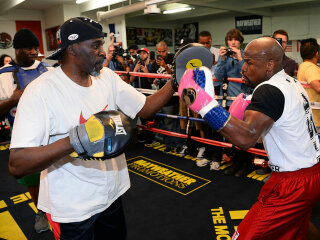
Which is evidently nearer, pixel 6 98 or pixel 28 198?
pixel 6 98

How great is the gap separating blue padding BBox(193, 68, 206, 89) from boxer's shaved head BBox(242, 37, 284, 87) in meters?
0.42

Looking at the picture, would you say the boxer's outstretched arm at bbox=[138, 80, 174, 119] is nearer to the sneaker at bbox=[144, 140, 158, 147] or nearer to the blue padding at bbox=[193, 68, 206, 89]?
the blue padding at bbox=[193, 68, 206, 89]

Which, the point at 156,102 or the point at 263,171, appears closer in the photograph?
the point at 156,102

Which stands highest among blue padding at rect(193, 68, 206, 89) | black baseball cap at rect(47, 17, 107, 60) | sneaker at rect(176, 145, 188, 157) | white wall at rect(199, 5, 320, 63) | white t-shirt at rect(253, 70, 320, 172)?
white wall at rect(199, 5, 320, 63)

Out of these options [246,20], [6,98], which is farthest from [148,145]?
[246,20]

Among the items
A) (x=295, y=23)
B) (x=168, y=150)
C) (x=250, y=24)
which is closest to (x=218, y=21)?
(x=250, y=24)

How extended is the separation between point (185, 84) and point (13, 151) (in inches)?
33.3

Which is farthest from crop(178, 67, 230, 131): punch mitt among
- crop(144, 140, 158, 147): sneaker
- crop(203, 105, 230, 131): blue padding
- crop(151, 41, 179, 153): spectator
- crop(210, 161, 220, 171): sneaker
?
crop(144, 140, 158, 147): sneaker

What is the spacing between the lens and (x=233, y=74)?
3498 mm

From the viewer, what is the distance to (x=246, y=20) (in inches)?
489

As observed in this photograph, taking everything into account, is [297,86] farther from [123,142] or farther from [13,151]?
[13,151]

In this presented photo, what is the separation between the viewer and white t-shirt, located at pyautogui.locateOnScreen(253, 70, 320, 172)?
1.47 metres

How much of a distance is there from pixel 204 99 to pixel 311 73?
2207 millimetres

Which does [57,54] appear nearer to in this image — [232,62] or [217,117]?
[217,117]
